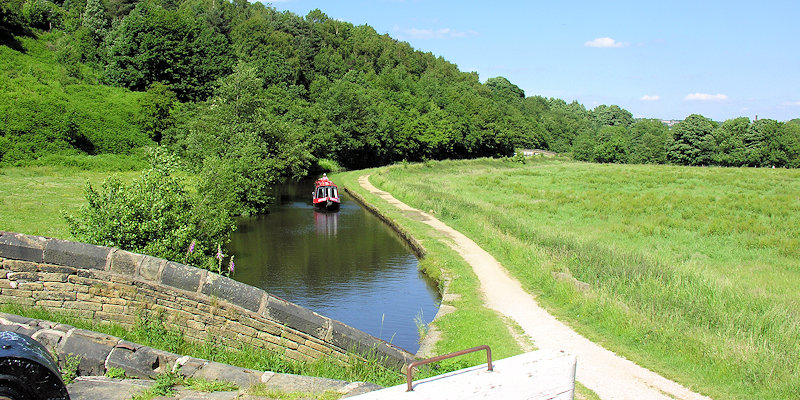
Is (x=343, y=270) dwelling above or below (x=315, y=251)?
below

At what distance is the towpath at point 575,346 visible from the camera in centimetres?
798

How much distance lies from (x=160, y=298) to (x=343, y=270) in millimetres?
11125

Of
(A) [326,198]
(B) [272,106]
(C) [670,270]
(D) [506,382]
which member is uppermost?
(B) [272,106]

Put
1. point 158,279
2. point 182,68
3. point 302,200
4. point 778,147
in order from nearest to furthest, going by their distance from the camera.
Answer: point 158,279
point 302,200
point 182,68
point 778,147

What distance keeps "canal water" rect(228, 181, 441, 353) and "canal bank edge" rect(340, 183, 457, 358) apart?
34 centimetres

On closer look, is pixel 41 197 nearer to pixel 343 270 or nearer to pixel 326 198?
pixel 343 270

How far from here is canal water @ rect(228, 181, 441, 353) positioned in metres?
14.3

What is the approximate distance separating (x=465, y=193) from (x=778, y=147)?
6542 cm

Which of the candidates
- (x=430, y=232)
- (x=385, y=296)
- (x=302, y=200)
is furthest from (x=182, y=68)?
(x=385, y=296)

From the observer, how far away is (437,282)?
55.3ft


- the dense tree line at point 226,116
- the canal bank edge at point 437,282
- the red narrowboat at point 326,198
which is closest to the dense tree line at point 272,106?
the dense tree line at point 226,116

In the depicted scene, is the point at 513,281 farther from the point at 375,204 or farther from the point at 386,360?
the point at 375,204

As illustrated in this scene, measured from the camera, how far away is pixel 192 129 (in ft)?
104

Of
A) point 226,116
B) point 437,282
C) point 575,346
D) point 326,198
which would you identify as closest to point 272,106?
point 226,116
